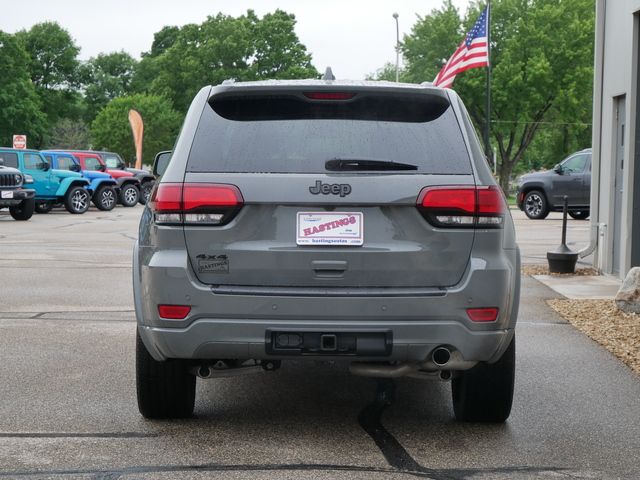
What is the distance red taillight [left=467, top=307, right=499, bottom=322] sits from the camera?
466 centimetres

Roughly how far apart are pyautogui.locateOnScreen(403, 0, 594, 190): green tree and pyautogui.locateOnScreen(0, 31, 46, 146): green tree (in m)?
34.4

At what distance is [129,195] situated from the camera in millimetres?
36219

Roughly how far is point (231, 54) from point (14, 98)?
16012 millimetres

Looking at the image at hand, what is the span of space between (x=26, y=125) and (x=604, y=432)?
2942 inches

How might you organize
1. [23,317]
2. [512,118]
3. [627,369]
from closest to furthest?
[627,369]
[23,317]
[512,118]

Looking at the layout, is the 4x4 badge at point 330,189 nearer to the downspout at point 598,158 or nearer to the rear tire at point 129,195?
the downspout at point 598,158

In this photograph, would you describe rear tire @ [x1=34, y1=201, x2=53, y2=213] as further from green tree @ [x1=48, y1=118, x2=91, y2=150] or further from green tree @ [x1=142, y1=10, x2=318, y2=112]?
green tree @ [x1=48, y1=118, x2=91, y2=150]

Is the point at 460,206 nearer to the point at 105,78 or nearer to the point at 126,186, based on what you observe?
the point at 126,186

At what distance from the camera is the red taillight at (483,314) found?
4.66 meters

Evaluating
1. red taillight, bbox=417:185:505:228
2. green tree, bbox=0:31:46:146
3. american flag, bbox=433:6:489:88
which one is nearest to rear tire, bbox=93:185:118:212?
american flag, bbox=433:6:489:88

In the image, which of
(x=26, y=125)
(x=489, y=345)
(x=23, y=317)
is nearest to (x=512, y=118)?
(x=26, y=125)

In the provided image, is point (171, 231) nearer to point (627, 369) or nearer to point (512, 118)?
point (627, 369)

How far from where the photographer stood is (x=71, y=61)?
9112 cm

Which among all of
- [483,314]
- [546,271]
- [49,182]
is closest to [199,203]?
[483,314]
